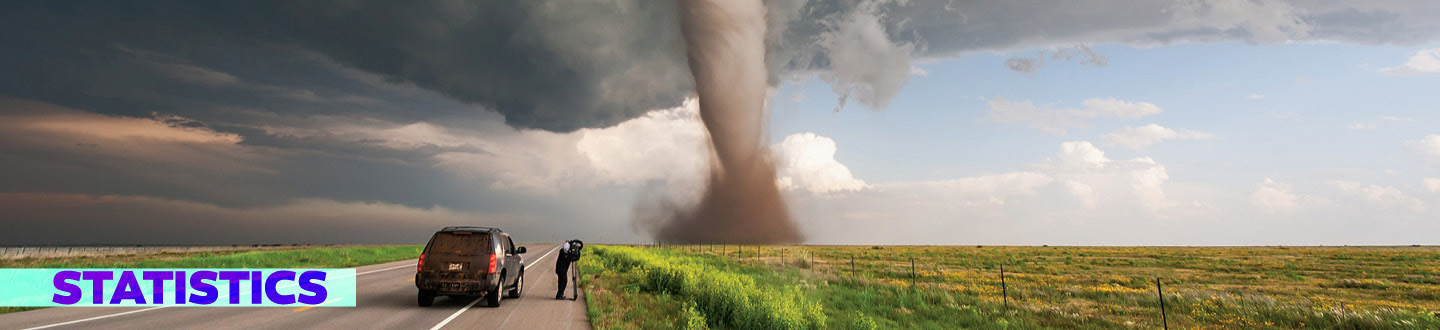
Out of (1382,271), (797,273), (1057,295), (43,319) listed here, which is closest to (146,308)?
(43,319)

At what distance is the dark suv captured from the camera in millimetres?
14633

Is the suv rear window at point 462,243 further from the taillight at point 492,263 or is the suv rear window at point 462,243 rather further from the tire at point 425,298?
the tire at point 425,298

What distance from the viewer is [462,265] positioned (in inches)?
581

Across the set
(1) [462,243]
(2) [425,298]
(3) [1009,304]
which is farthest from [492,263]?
(3) [1009,304]

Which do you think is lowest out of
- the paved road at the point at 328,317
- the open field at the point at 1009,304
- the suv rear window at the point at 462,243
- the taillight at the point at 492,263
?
the open field at the point at 1009,304

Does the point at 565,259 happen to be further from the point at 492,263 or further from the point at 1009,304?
the point at 1009,304

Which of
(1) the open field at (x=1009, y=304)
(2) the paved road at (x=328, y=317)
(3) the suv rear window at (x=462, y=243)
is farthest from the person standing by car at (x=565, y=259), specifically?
(3) the suv rear window at (x=462, y=243)

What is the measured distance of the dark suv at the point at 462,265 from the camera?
1463cm

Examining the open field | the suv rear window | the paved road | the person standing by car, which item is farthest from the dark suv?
the open field

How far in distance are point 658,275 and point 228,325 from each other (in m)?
Answer: 12.9

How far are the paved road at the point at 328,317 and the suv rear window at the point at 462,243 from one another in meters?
1.29

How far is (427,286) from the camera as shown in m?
14.6

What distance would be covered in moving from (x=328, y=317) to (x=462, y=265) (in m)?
2.83

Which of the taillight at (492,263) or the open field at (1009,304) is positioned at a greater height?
the taillight at (492,263)
